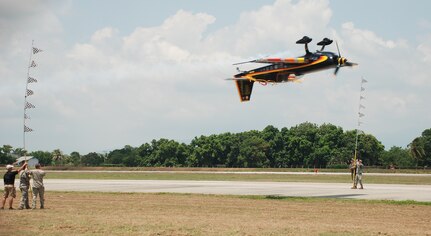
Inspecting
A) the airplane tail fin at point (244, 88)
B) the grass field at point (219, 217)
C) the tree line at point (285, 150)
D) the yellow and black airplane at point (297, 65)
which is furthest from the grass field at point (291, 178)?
the tree line at point (285, 150)

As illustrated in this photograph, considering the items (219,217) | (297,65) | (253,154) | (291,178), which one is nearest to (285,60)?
(297,65)

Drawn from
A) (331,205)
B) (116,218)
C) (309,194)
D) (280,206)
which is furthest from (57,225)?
(309,194)

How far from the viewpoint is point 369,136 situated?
14275 centimetres

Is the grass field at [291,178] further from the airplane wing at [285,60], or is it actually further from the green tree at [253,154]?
the green tree at [253,154]

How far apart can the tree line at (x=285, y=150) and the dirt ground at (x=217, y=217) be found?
106995mm

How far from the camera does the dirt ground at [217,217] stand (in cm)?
1908

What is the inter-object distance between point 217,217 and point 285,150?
410 ft

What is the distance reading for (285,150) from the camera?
14638 cm

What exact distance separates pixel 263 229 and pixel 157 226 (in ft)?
12.0

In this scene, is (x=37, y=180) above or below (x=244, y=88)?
below

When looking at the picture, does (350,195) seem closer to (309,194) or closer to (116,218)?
(309,194)

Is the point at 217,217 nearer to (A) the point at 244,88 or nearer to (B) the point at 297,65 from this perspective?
(B) the point at 297,65

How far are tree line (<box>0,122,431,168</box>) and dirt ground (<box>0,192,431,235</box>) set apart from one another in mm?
106995

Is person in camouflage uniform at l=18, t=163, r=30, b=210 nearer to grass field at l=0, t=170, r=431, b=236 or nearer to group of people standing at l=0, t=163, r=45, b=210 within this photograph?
group of people standing at l=0, t=163, r=45, b=210
